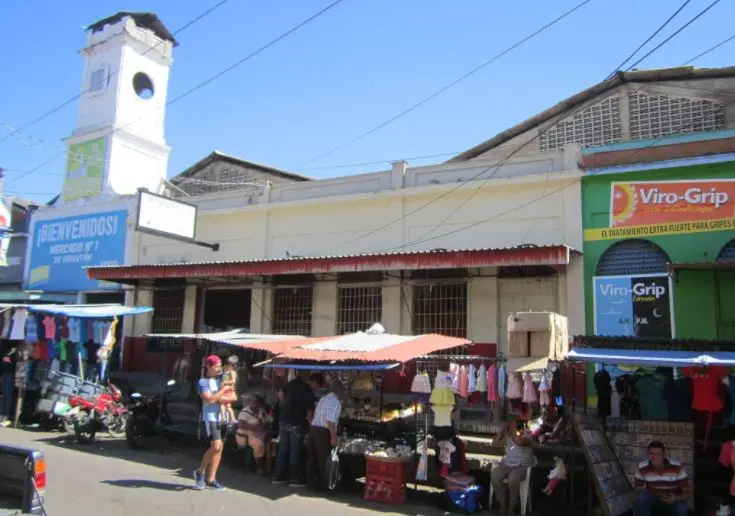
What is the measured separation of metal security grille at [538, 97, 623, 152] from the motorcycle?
11.7 meters

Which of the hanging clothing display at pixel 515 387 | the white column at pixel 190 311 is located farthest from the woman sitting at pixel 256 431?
the white column at pixel 190 311

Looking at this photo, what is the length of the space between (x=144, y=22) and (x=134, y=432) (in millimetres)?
16956

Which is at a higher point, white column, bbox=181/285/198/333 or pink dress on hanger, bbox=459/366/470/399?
white column, bbox=181/285/198/333

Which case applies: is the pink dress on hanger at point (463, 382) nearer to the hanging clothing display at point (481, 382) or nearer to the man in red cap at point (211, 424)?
the hanging clothing display at point (481, 382)

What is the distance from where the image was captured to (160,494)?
325 inches

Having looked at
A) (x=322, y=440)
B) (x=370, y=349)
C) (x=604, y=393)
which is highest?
(x=370, y=349)

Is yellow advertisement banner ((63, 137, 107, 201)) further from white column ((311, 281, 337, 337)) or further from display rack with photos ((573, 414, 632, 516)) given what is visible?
display rack with photos ((573, 414, 632, 516))

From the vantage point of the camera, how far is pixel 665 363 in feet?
24.6

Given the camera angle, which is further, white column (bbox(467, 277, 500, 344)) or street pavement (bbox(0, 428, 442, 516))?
white column (bbox(467, 277, 500, 344))

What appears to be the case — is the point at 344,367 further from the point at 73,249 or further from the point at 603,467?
the point at 73,249

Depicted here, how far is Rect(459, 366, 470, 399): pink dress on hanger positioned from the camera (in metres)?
10.1

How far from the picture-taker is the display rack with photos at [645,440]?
8.12 m

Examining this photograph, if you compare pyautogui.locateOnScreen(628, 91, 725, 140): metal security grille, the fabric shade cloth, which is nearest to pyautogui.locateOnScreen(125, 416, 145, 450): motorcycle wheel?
the fabric shade cloth

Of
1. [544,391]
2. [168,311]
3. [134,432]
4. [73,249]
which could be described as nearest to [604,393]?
[544,391]
